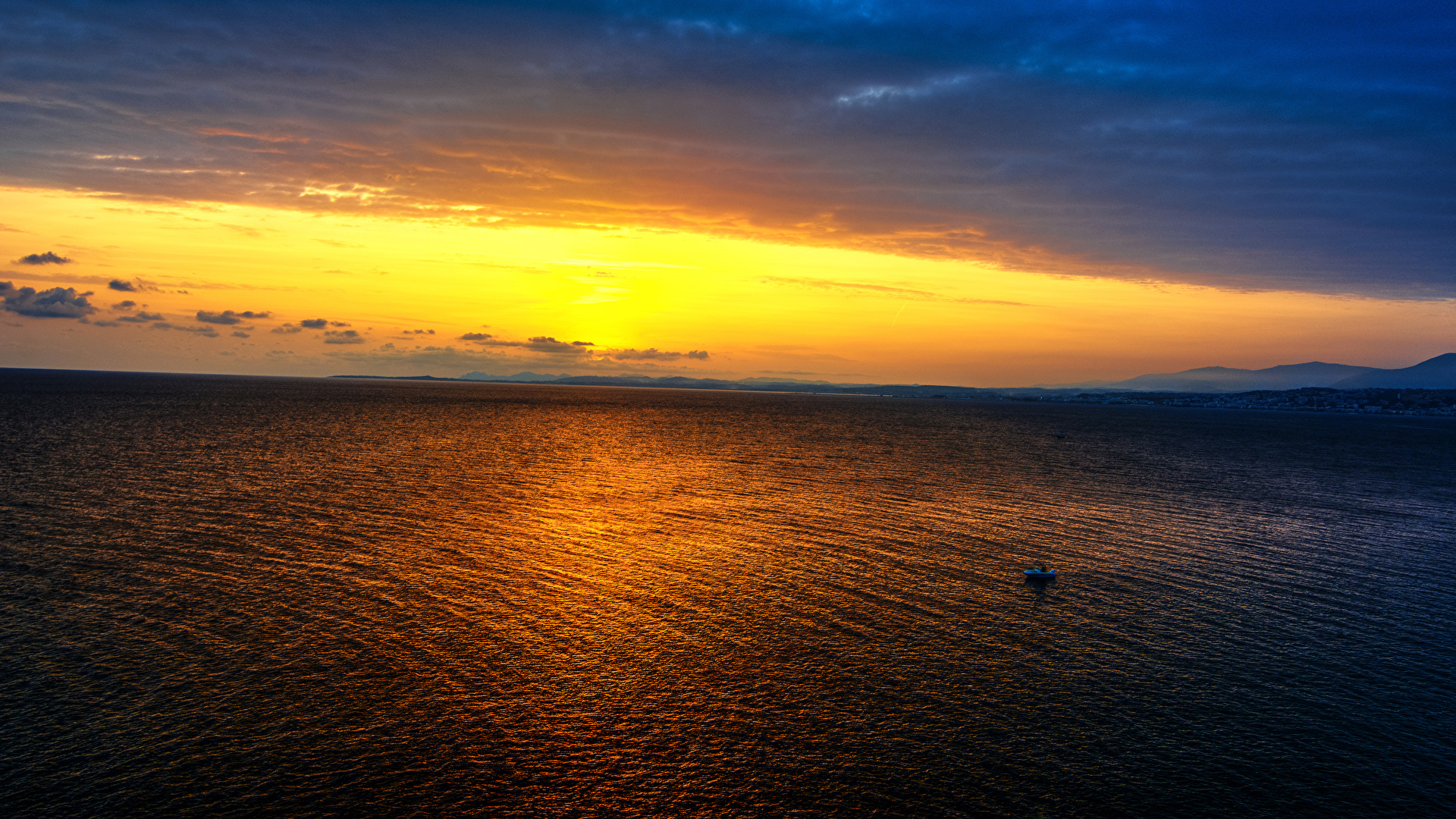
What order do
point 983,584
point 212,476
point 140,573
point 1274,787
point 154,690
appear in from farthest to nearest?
point 212,476, point 983,584, point 140,573, point 154,690, point 1274,787

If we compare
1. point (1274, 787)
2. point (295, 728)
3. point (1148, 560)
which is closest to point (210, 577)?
point (295, 728)

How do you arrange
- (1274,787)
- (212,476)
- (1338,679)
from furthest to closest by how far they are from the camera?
(212,476) < (1338,679) < (1274,787)

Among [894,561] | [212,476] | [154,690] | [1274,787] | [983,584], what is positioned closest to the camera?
[1274,787]

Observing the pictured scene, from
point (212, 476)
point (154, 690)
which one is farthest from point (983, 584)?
point (212, 476)

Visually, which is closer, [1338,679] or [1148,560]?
[1338,679]

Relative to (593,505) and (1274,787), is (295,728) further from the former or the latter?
(593,505)

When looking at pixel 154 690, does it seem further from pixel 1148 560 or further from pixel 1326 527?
pixel 1326 527
